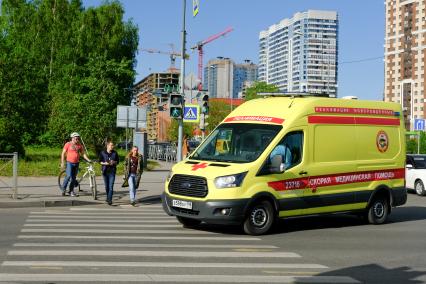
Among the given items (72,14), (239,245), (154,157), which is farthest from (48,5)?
(239,245)

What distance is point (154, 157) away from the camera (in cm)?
4934

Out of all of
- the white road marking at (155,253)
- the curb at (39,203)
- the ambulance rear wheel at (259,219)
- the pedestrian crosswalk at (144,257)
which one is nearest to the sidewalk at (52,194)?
the curb at (39,203)

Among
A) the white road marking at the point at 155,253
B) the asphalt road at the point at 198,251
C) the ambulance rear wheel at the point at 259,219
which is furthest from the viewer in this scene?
the ambulance rear wheel at the point at 259,219

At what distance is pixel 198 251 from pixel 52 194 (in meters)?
9.91

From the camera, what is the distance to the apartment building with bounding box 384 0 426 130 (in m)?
150

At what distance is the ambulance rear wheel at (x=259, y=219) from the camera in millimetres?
11680

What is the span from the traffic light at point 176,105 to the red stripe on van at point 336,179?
8849 mm

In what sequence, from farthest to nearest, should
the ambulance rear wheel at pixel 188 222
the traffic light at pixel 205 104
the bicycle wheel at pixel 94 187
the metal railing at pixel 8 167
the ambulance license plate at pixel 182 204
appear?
the traffic light at pixel 205 104, the bicycle wheel at pixel 94 187, the metal railing at pixel 8 167, the ambulance rear wheel at pixel 188 222, the ambulance license plate at pixel 182 204

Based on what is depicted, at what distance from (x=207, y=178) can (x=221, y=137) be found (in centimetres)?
165

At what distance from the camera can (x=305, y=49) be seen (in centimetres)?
8581

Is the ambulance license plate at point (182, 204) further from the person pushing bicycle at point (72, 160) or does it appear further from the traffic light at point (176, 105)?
the traffic light at point (176, 105)

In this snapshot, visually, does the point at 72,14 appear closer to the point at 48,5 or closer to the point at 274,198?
the point at 48,5

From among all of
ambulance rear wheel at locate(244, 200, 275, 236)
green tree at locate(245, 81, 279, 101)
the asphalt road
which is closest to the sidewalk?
the asphalt road

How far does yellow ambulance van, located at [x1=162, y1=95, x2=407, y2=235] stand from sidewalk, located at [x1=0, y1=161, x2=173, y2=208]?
5.51m
